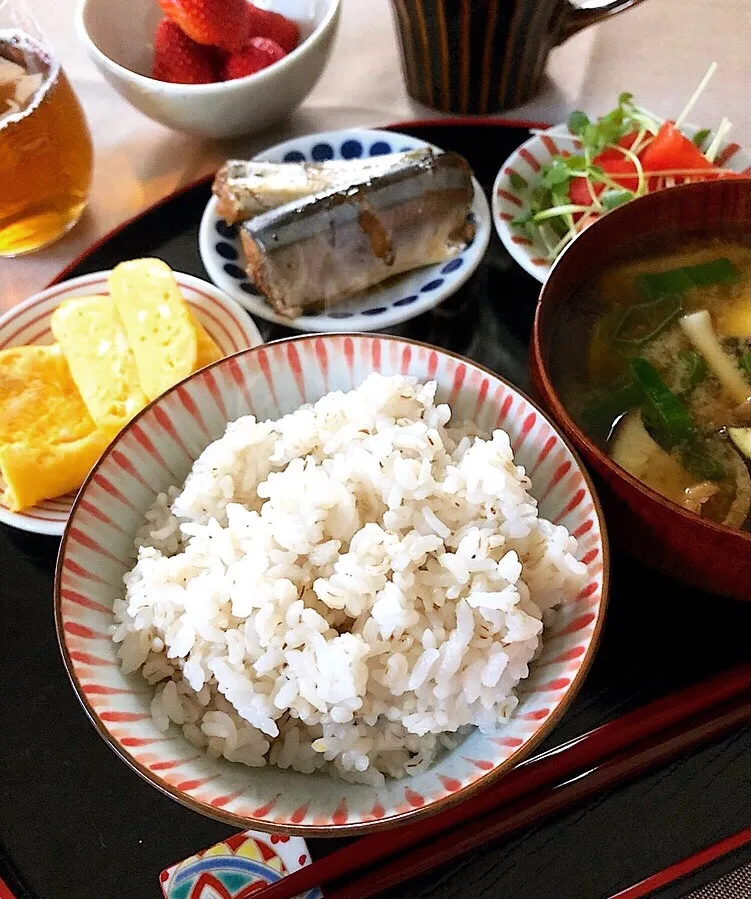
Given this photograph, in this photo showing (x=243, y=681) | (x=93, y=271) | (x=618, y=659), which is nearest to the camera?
(x=243, y=681)

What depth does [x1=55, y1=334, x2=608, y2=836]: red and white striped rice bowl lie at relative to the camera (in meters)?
0.90

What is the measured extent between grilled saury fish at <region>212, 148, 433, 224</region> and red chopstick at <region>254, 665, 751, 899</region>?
1.13m

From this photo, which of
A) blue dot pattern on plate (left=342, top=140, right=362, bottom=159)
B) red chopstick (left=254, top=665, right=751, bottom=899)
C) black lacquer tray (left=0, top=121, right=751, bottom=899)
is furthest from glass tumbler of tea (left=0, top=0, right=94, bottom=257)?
red chopstick (left=254, top=665, right=751, bottom=899)

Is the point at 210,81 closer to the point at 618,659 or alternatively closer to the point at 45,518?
the point at 45,518

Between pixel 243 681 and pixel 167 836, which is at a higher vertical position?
pixel 243 681

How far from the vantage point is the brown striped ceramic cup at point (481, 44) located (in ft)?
5.93

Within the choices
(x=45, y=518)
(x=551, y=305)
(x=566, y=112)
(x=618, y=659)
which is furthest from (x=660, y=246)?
(x=45, y=518)

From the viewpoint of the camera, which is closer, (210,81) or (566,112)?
(210,81)

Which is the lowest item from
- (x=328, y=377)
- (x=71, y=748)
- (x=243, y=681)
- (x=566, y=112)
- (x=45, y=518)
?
(x=71, y=748)

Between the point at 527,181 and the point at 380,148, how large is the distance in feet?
1.14

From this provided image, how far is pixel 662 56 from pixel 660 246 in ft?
4.20

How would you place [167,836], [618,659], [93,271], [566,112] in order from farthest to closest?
[566,112] → [93,271] → [618,659] → [167,836]

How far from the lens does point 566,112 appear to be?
2133 millimetres

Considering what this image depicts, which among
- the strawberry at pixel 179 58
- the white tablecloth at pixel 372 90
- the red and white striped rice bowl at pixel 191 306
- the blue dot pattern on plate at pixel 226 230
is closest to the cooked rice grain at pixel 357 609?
the red and white striped rice bowl at pixel 191 306
